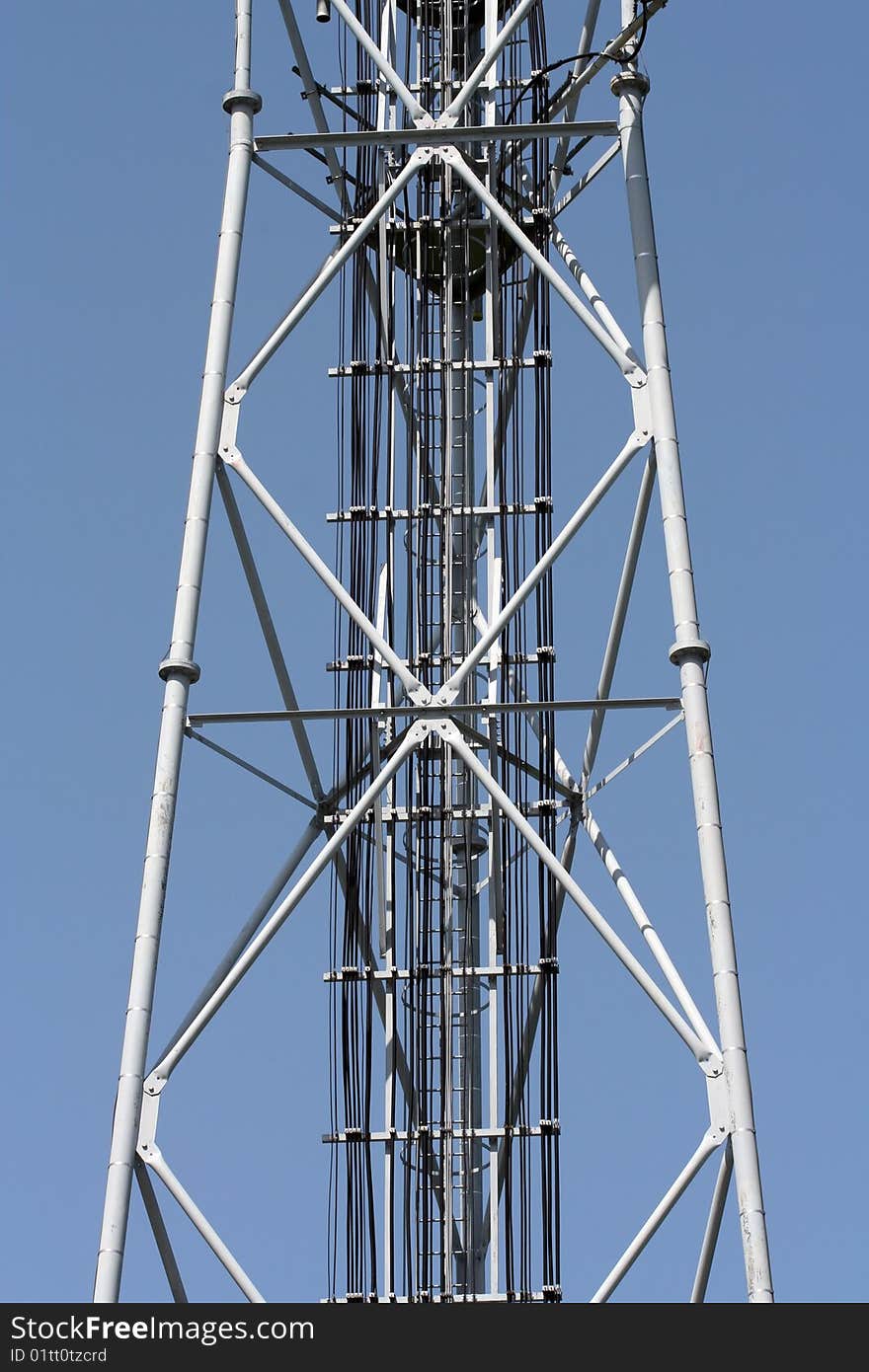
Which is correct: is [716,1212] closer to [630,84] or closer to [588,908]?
[588,908]

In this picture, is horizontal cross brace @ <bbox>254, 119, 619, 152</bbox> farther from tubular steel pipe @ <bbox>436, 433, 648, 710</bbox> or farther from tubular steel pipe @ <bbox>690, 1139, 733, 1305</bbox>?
tubular steel pipe @ <bbox>690, 1139, 733, 1305</bbox>

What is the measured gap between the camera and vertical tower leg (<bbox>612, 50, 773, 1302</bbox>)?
730 inches

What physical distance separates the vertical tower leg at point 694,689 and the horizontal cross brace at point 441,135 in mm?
372

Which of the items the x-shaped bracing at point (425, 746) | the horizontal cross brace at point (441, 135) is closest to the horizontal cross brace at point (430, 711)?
the x-shaped bracing at point (425, 746)

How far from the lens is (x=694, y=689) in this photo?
66.2 ft

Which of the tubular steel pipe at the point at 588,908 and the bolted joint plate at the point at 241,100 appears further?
the bolted joint plate at the point at 241,100

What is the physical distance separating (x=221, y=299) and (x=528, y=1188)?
8587mm

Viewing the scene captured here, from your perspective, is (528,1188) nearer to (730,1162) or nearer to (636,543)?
(730,1162)

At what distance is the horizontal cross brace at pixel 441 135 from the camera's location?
22.6 metres

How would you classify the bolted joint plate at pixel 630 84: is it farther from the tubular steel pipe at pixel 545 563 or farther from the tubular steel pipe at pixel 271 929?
the tubular steel pipe at pixel 271 929

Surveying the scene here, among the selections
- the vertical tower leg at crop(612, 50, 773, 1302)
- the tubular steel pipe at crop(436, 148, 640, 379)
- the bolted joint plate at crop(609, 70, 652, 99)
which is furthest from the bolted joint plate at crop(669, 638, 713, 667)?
the bolted joint plate at crop(609, 70, 652, 99)

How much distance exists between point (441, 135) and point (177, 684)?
595cm

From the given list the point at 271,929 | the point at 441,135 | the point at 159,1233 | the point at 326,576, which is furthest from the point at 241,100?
→ the point at 159,1233

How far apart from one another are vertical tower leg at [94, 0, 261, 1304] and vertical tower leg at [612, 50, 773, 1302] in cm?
360
